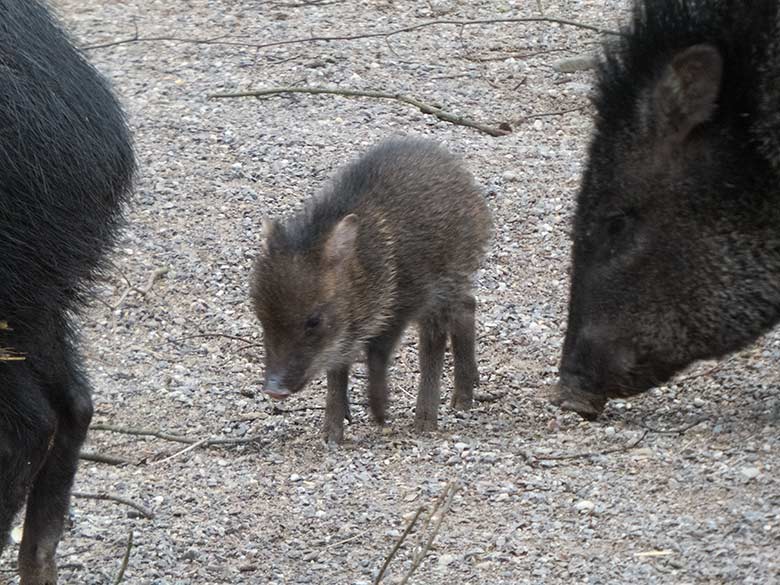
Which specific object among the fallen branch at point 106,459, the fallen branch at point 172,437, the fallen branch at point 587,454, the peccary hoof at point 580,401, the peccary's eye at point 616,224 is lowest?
the fallen branch at point 106,459

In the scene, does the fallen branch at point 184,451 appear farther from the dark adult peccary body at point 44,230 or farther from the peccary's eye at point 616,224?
the peccary's eye at point 616,224

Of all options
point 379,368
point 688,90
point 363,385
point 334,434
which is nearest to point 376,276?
point 379,368

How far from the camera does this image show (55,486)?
4062 millimetres

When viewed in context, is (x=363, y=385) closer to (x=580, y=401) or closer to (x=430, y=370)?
(x=430, y=370)

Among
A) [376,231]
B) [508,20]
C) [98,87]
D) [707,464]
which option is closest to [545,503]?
[707,464]

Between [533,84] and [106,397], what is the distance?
363cm

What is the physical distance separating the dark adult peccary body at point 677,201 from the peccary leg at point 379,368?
1.31 metres

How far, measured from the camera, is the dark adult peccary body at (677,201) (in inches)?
137

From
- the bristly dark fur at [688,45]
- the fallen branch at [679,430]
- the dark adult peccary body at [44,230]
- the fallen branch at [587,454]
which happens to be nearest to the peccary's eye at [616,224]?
the bristly dark fur at [688,45]

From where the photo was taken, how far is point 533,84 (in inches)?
324

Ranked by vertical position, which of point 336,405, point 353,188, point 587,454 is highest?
point 353,188

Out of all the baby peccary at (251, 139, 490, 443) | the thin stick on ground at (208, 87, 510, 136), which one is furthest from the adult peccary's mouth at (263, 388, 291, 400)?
the thin stick on ground at (208, 87, 510, 136)

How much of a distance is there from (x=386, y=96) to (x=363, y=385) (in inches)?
96.3

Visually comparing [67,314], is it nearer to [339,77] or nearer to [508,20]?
[339,77]
